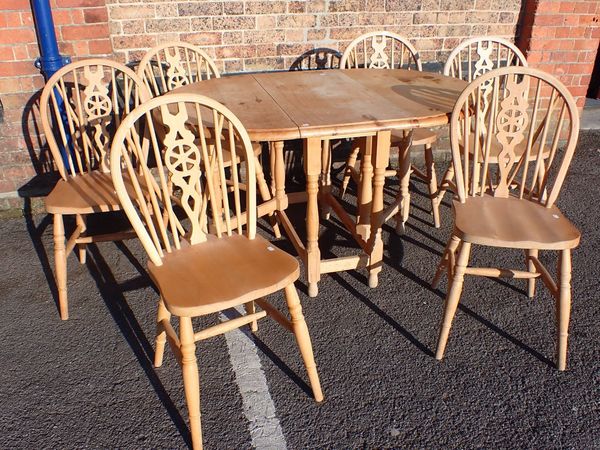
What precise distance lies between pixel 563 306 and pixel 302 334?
40.7 inches

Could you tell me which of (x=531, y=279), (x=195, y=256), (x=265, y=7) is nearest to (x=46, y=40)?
(x=265, y=7)

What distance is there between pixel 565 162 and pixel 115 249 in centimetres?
233

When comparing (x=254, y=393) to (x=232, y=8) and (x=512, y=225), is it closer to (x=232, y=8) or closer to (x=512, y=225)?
(x=512, y=225)

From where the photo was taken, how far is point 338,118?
2.18 m

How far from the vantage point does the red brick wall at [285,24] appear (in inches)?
135

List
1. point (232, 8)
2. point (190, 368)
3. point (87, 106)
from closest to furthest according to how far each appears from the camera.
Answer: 1. point (190, 368)
2. point (87, 106)
3. point (232, 8)

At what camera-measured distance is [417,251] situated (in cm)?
301

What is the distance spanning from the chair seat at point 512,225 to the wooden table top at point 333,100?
401 mm

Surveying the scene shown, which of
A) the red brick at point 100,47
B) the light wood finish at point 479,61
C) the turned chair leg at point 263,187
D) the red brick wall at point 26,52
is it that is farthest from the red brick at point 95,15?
the light wood finish at point 479,61

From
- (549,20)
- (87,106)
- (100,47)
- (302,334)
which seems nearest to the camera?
(302,334)

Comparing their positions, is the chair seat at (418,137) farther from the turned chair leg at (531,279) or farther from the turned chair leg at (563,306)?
the turned chair leg at (563,306)

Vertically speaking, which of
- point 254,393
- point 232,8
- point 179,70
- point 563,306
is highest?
point 232,8

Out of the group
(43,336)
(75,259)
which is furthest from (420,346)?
(75,259)

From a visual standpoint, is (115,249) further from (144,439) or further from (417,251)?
(417,251)
